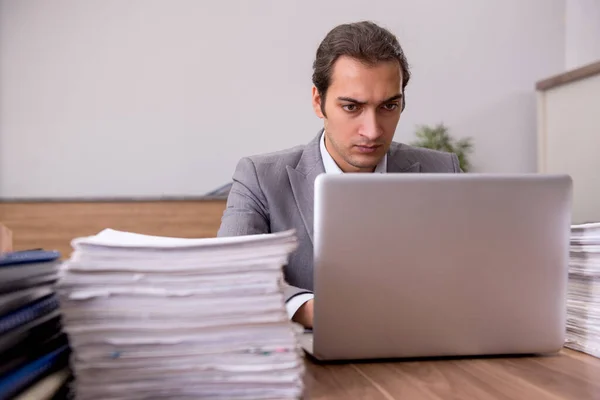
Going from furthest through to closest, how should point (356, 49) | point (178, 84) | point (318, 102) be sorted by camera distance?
point (178, 84) → point (318, 102) → point (356, 49)

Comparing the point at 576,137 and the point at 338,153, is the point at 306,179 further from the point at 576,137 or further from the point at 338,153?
the point at 576,137

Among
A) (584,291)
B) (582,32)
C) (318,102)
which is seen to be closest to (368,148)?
(318,102)

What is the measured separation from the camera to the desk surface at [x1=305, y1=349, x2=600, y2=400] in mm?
718

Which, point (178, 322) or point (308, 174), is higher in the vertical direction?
point (308, 174)

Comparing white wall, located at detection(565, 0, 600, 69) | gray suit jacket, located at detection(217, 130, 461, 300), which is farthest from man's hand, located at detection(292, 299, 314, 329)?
white wall, located at detection(565, 0, 600, 69)

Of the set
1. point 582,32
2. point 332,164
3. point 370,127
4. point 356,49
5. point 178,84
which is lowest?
point 332,164

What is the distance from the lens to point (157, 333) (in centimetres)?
66

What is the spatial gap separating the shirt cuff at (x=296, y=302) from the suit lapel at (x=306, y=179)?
20.9 inches

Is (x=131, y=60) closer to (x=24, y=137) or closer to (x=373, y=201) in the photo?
(x=24, y=137)

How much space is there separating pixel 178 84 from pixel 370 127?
7.40ft

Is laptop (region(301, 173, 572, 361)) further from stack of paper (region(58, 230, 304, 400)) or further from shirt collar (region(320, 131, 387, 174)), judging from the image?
shirt collar (region(320, 131, 387, 174))

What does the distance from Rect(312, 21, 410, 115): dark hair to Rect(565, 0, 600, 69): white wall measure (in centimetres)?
296

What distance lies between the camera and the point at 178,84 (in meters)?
3.76

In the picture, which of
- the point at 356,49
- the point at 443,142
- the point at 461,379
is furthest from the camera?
the point at 443,142
